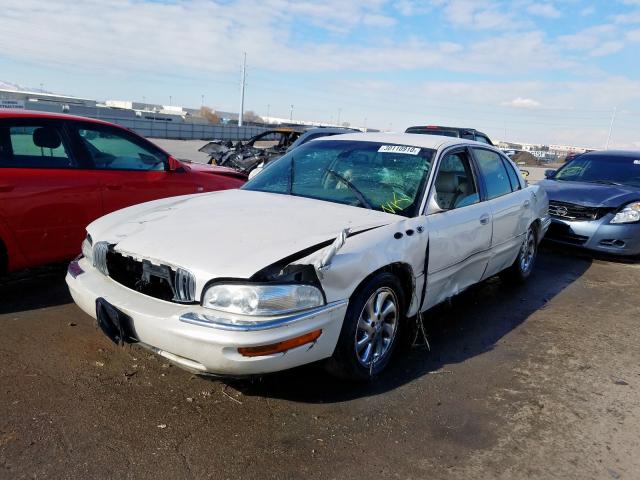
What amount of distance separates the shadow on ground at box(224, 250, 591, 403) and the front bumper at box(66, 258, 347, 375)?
36 cm

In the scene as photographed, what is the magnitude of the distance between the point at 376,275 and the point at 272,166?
1855mm

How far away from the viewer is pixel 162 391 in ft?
10.2

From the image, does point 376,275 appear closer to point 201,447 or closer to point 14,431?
point 201,447

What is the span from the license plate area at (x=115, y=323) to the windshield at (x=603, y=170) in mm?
7413

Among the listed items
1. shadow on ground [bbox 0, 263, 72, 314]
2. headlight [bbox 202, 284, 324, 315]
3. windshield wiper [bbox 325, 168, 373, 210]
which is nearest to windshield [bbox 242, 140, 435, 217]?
windshield wiper [bbox 325, 168, 373, 210]

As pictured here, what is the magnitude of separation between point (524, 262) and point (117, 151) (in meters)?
4.46

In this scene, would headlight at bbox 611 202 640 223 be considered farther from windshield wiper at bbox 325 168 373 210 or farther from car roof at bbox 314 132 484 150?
windshield wiper at bbox 325 168 373 210

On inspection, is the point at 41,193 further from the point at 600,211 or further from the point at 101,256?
the point at 600,211

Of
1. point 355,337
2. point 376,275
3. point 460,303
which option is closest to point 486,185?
point 460,303

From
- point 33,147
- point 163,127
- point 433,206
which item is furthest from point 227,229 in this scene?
point 163,127

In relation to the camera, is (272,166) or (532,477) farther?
(272,166)

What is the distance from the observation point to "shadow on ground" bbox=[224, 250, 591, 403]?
3.20 meters

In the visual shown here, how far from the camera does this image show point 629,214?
6.88 m

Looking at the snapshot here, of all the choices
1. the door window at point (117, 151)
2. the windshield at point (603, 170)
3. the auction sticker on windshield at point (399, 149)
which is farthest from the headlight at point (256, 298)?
the windshield at point (603, 170)
